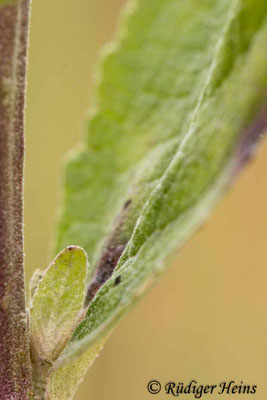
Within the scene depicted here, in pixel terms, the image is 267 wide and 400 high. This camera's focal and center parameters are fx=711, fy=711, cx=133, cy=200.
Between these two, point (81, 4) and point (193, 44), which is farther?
point (81, 4)

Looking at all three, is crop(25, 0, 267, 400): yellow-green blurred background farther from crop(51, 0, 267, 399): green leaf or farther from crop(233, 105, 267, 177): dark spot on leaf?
crop(233, 105, 267, 177): dark spot on leaf

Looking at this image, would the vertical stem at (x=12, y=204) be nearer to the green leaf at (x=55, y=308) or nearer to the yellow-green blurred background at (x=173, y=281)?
the green leaf at (x=55, y=308)

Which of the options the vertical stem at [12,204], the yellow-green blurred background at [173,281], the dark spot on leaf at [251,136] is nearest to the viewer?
the dark spot on leaf at [251,136]

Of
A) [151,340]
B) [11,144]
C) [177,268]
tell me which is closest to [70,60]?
[177,268]

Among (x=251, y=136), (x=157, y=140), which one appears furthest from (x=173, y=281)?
(x=251, y=136)

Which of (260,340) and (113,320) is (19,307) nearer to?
(113,320)

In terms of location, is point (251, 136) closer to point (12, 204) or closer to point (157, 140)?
point (12, 204)

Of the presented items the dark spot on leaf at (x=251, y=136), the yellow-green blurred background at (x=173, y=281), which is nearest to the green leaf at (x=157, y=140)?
the dark spot on leaf at (x=251, y=136)
